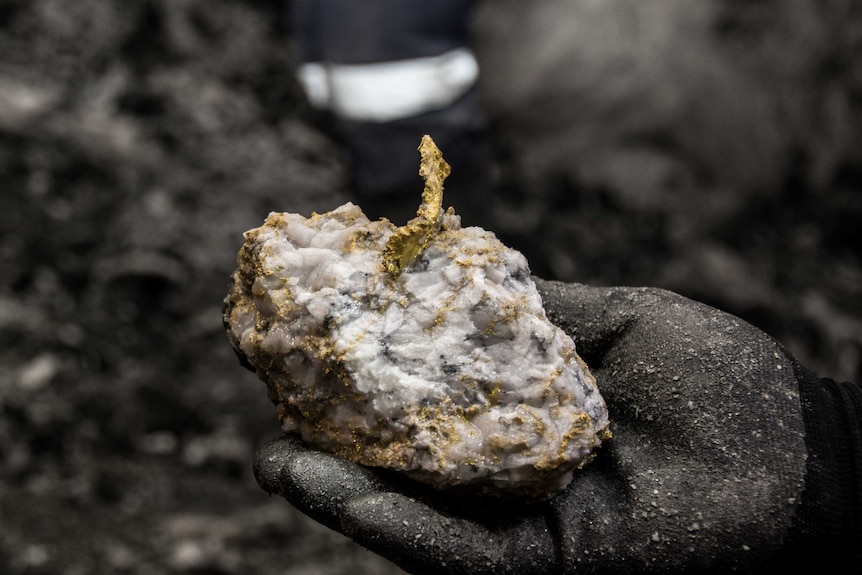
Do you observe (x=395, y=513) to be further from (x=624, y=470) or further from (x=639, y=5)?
(x=639, y=5)

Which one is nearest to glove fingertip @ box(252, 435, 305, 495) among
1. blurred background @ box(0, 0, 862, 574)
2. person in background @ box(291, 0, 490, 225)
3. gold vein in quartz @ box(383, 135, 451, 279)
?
gold vein in quartz @ box(383, 135, 451, 279)

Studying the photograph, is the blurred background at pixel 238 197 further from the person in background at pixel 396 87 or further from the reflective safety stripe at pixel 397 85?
the reflective safety stripe at pixel 397 85

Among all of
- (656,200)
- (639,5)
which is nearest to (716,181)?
(656,200)

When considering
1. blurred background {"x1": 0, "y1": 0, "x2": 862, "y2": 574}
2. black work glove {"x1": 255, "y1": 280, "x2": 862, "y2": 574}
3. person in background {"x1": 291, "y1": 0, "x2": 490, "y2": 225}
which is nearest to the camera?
black work glove {"x1": 255, "y1": 280, "x2": 862, "y2": 574}

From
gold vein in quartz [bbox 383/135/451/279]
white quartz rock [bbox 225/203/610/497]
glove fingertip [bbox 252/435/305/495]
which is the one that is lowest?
glove fingertip [bbox 252/435/305/495]

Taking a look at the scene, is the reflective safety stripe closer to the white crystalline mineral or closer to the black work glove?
the white crystalline mineral

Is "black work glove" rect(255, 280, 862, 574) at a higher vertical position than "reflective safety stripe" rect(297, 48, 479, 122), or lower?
lower

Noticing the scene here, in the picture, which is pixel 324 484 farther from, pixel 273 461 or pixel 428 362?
pixel 428 362

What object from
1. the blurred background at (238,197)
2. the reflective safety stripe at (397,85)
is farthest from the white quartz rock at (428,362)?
the blurred background at (238,197)
